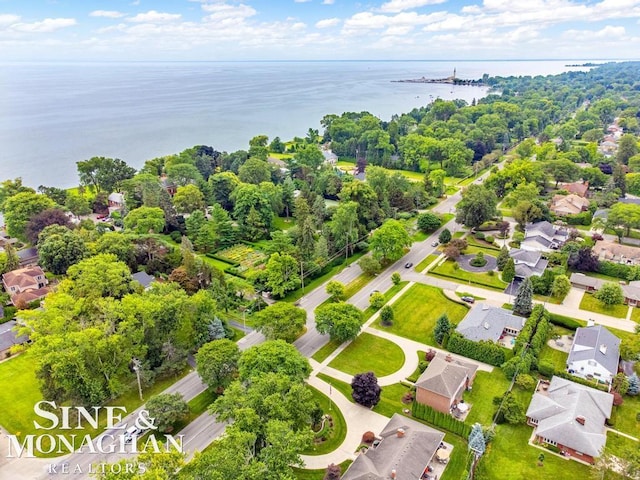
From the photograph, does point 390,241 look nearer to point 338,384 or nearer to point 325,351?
point 325,351

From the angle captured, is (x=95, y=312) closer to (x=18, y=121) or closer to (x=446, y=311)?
(x=446, y=311)

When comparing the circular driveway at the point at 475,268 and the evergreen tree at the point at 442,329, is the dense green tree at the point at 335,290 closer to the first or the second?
the evergreen tree at the point at 442,329

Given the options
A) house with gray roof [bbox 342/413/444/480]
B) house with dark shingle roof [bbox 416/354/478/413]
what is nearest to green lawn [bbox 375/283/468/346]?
house with dark shingle roof [bbox 416/354/478/413]

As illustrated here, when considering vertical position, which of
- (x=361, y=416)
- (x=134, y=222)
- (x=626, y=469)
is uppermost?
(x=134, y=222)

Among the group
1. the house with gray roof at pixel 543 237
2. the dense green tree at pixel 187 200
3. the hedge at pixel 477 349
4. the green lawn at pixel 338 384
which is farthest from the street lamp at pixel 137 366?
the house with gray roof at pixel 543 237

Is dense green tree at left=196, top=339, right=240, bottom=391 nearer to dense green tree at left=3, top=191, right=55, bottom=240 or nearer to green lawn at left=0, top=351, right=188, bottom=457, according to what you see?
green lawn at left=0, top=351, right=188, bottom=457

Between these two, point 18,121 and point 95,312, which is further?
point 18,121

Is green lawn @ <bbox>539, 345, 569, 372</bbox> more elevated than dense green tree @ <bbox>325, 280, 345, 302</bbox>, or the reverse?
dense green tree @ <bbox>325, 280, 345, 302</bbox>

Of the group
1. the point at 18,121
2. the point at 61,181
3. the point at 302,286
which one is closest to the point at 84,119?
the point at 18,121
